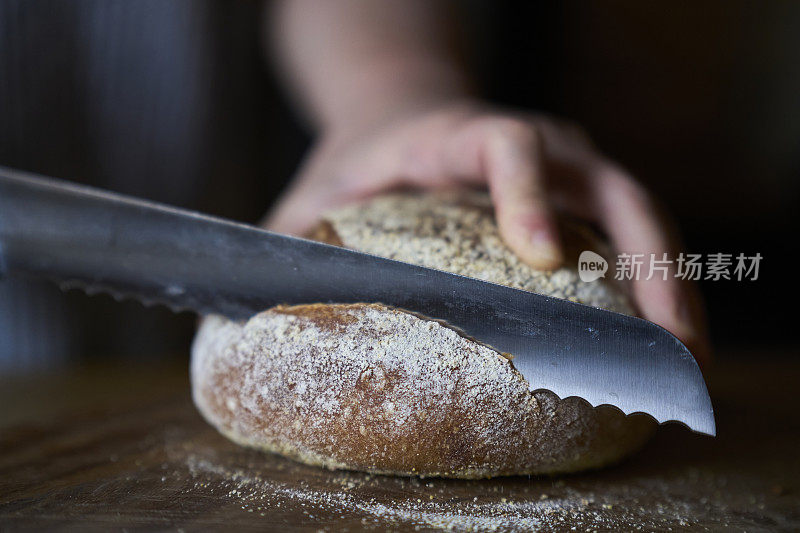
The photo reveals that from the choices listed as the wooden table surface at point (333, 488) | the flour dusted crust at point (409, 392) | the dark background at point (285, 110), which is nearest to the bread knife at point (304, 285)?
the flour dusted crust at point (409, 392)

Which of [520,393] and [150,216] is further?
[150,216]

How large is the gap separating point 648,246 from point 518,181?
26cm

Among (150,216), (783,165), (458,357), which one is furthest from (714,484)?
(783,165)

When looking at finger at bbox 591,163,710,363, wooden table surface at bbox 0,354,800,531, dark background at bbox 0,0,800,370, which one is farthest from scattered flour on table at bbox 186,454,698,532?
dark background at bbox 0,0,800,370

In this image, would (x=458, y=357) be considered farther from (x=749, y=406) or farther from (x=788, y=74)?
(x=788, y=74)

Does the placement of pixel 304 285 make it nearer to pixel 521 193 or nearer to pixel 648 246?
pixel 521 193

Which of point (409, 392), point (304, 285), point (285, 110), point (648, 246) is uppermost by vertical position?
point (285, 110)

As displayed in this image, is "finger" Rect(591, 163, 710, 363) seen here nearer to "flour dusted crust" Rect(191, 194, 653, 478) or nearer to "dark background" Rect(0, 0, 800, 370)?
"flour dusted crust" Rect(191, 194, 653, 478)

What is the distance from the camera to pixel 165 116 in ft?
5.88

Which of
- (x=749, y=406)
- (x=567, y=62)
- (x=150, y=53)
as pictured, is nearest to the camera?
(x=749, y=406)

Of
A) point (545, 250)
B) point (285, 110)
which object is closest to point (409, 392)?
point (545, 250)

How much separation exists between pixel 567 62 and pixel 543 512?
6.99 ft

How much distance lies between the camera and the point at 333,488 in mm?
744

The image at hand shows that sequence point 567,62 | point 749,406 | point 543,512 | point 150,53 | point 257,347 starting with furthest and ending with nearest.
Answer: point 567,62
point 150,53
point 749,406
point 257,347
point 543,512
